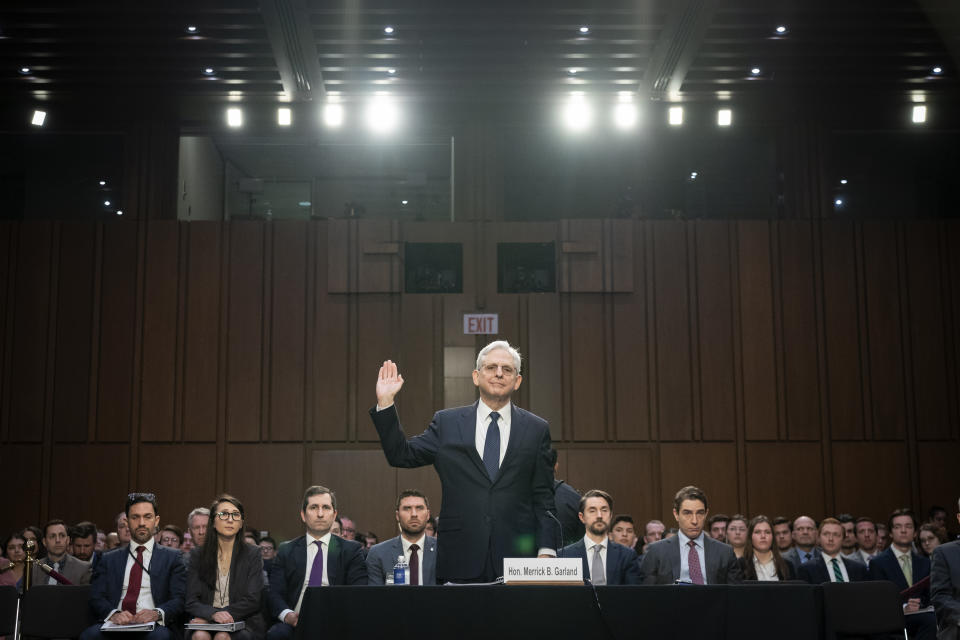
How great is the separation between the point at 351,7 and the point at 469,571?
340 inches

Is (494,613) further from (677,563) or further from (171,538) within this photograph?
(171,538)

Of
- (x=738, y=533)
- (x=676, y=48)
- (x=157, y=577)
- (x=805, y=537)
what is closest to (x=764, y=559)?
(x=738, y=533)

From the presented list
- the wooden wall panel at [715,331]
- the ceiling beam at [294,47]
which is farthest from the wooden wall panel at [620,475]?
the ceiling beam at [294,47]

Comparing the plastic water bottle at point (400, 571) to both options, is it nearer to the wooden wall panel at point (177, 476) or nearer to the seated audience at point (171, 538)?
the seated audience at point (171, 538)

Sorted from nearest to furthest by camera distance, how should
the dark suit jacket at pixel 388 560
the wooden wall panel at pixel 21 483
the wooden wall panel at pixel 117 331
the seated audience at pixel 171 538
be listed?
the dark suit jacket at pixel 388 560 < the seated audience at pixel 171 538 < the wooden wall panel at pixel 21 483 < the wooden wall panel at pixel 117 331

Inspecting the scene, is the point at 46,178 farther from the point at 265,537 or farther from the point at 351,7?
the point at 265,537

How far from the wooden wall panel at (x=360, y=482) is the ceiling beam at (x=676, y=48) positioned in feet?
19.5

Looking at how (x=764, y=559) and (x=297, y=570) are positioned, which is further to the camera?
(x=764, y=559)

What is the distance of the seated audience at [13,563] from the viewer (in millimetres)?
8477

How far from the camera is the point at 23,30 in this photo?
11328 mm

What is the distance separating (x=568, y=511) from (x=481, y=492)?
9.86 ft

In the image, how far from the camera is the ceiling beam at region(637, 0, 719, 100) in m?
10.9

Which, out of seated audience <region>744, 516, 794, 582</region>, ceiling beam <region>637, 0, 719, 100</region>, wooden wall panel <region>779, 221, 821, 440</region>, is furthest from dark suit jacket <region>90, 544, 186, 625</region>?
wooden wall panel <region>779, 221, 821, 440</region>

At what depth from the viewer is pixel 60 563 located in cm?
864
